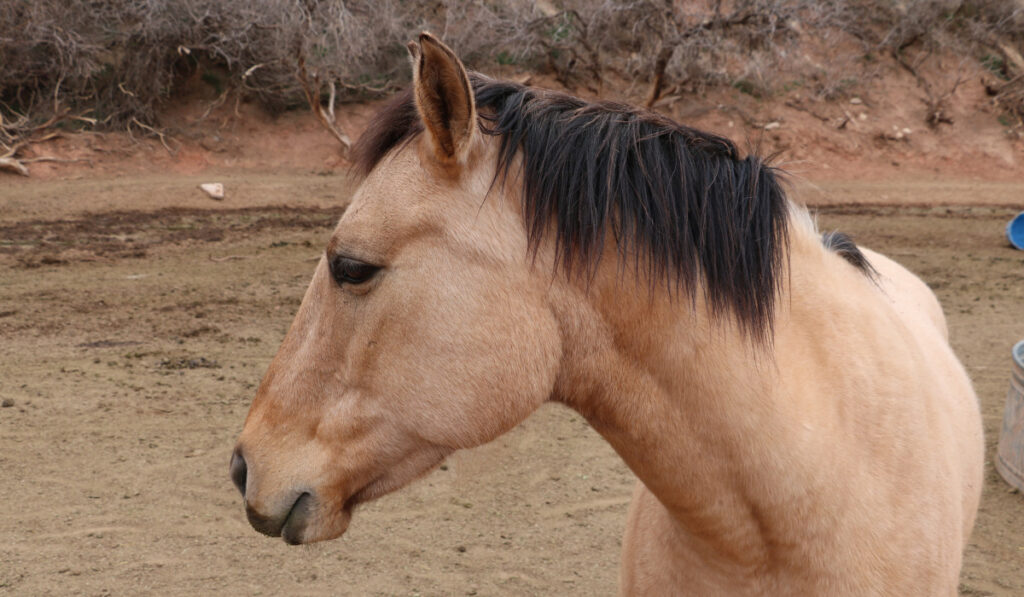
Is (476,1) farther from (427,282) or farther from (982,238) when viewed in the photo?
(427,282)

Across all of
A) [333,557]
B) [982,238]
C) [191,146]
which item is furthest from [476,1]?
[333,557]

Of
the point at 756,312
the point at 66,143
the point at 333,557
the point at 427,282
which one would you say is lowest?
the point at 66,143

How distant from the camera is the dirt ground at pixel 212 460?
3.57 m

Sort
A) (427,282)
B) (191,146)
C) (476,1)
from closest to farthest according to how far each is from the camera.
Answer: (427,282), (191,146), (476,1)

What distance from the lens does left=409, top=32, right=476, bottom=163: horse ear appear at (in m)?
1.46

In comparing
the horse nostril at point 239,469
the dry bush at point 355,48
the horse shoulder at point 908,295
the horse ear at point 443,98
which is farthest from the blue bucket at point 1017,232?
the horse nostril at point 239,469

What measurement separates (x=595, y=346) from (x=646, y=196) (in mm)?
312

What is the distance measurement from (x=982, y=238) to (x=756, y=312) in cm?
996

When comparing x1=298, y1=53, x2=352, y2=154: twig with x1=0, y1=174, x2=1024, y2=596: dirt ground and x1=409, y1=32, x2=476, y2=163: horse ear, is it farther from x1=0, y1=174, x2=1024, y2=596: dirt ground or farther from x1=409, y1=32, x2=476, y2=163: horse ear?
x1=409, y1=32, x2=476, y2=163: horse ear

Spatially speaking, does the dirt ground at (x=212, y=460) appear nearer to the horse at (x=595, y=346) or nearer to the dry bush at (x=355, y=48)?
the horse at (x=595, y=346)

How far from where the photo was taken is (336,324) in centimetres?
170

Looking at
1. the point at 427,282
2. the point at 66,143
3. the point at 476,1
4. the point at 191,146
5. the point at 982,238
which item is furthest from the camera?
the point at 476,1

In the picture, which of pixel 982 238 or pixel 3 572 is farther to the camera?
pixel 982 238

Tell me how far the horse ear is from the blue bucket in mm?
9937
